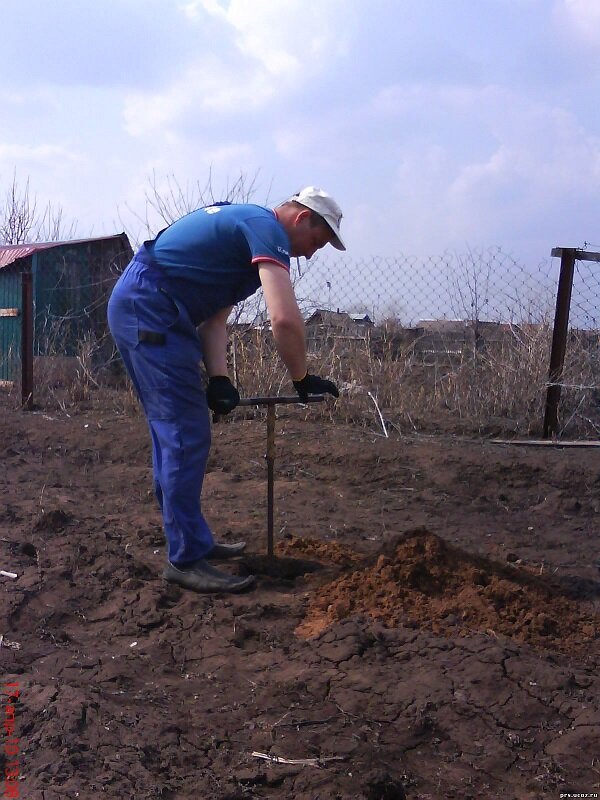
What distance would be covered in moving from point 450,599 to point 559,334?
374cm

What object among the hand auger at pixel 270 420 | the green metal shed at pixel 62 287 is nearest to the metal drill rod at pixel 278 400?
the hand auger at pixel 270 420

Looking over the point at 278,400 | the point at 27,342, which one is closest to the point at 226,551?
the point at 278,400

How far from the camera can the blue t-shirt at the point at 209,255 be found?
Result: 3295mm

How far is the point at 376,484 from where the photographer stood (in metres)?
5.56

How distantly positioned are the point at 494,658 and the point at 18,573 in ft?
6.40

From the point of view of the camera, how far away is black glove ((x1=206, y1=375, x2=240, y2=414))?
3.50 meters

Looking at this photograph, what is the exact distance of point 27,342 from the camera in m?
8.66

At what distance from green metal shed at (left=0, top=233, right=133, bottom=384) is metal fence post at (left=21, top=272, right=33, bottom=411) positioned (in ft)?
9.05

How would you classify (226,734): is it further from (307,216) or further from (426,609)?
(307,216)
